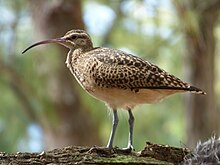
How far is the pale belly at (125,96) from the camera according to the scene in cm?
588

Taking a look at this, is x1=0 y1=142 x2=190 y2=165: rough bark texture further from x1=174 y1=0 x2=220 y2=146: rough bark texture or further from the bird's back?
x1=174 y1=0 x2=220 y2=146: rough bark texture

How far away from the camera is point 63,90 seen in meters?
10.9

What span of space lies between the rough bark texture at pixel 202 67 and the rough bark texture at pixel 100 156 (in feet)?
20.2

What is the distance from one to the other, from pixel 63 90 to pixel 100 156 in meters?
6.06

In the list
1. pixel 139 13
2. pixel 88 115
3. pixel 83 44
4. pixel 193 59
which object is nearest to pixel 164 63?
pixel 139 13

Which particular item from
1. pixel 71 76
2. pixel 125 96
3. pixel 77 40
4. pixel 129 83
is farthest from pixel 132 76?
pixel 71 76

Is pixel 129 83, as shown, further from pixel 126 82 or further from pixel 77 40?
pixel 77 40

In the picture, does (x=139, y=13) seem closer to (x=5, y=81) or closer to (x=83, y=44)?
(x=5, y=81)

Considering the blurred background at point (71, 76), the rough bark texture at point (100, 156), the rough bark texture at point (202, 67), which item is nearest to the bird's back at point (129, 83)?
the rough bark texture at point (100, 156)

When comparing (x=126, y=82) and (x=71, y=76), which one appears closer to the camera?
(x=126, y=82)

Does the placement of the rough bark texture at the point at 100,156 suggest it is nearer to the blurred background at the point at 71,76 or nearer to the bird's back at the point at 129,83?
the bird's back at the point at 129,83

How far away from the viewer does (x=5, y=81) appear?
11.7 meters

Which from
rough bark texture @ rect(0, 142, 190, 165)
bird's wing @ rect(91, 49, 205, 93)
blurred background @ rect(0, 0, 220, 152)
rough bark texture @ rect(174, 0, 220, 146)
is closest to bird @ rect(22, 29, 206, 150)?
bird's wing @ rect(91, 49, 205, 93)

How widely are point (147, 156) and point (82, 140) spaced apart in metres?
5.74
